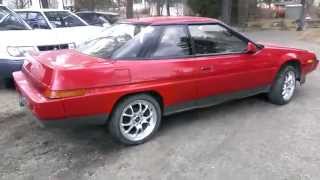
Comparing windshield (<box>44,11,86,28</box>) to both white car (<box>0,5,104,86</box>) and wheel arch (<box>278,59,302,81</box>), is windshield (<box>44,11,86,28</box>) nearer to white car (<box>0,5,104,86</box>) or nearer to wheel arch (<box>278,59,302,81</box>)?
white car (<box>0,5,104,86</box>)

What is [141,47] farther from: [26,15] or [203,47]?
[26,15]

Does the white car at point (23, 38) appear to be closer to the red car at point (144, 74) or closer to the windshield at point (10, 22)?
the windshield at point (10, 22)

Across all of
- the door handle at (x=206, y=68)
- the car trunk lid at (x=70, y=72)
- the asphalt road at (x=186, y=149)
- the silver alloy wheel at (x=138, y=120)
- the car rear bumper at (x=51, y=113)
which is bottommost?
the asphalt road at (x=186, y=149)

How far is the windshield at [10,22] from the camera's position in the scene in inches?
286

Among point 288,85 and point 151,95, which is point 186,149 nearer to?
point 151,95

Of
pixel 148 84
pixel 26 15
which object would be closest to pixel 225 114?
pixel 148 84

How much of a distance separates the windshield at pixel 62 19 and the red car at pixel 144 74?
4.19 meters

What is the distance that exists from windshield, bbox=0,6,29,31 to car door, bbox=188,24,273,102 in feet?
13.3

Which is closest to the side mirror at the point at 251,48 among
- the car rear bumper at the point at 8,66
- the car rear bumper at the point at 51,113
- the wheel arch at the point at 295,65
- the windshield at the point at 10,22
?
the wheel arch at the point at 295,65

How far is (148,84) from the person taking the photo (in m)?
4.29

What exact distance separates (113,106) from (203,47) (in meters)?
1.54

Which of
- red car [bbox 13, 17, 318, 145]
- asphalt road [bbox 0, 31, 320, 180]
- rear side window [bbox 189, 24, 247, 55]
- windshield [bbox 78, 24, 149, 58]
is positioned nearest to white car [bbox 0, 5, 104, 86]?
asphalt road [bbox 0, 31, 320, 180]

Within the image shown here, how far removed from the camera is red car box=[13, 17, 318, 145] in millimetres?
3852

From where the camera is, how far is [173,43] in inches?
183
